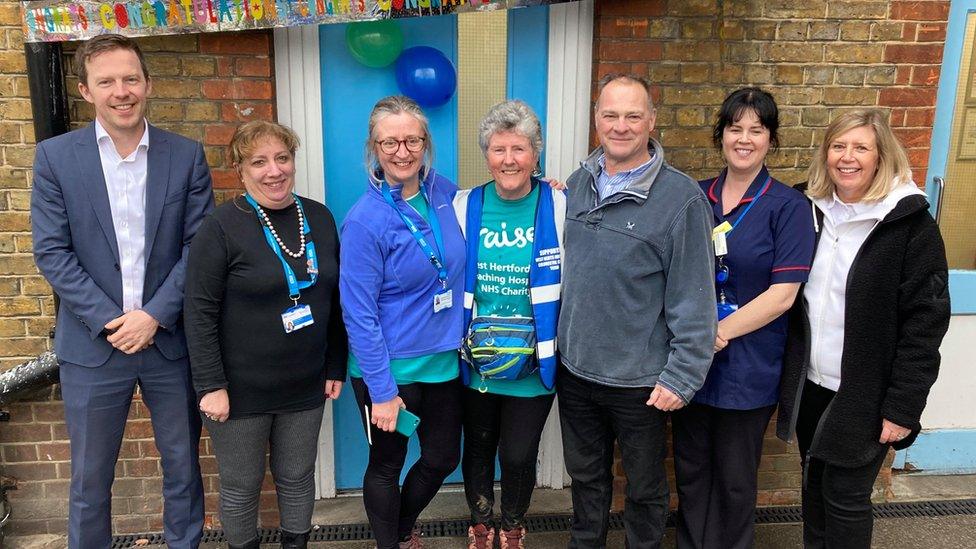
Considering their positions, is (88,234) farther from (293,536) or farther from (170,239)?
(293,536)

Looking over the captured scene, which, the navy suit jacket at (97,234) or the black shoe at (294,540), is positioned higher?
the navy suit jacket at (97,234)

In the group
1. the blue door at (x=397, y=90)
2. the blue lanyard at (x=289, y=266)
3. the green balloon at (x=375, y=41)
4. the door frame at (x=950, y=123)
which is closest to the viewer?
the blue lanyard at (x=289, y=266)

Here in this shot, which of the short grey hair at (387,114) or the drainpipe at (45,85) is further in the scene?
the drainpipe at (45,85)

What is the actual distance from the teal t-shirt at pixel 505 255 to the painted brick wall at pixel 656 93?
975 millimetres

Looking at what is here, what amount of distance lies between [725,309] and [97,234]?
229 centimetres

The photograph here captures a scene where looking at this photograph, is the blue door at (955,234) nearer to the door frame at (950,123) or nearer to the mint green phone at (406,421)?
the door frame at (950,123)

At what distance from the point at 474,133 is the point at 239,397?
1682 millimetres

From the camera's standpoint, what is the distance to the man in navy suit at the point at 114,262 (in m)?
2.39

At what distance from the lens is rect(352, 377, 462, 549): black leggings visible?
2635 mm

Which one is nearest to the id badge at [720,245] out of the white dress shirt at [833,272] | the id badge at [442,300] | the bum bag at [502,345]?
the white dress shirt at [833,272]

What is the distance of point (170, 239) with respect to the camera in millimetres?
2512

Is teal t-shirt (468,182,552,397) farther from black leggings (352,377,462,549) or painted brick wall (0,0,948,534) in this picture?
painted brick wall (0,0,948,534)

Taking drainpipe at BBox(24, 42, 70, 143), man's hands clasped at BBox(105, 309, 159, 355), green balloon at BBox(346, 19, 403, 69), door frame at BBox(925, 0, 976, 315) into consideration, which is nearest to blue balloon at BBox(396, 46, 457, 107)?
green balloon at BBox(346, 19, 403, 69)

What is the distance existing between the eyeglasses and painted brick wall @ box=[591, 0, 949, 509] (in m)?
1.08
